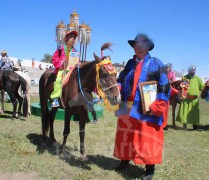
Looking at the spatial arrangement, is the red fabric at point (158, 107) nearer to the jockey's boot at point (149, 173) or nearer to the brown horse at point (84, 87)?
the brown horse at point (84, 87)

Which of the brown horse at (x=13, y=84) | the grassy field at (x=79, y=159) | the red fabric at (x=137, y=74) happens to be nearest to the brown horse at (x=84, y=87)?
the red fabric at (x=137, y=74)

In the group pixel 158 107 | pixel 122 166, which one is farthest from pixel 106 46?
pixel 122 166

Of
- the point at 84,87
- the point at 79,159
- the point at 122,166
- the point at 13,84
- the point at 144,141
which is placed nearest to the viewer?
the point at 144,141

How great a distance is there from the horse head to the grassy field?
1.27m

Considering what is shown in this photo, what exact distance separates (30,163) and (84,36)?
23.7 meters

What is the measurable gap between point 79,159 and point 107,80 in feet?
5.81

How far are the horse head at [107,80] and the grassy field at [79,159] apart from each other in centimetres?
127

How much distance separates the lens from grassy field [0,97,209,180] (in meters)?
4.58

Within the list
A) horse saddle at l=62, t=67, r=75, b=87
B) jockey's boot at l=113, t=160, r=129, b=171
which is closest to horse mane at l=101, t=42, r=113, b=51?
horse saddle at l=62, t=67, r=75, b=87

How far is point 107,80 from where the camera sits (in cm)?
432

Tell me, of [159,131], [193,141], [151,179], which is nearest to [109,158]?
[151,179]

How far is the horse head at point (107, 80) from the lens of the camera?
421cm

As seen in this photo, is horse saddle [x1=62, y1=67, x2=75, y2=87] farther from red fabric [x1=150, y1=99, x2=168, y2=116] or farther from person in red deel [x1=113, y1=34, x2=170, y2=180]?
red fabric [x1=150, y1=99, x2=168, y2=116]

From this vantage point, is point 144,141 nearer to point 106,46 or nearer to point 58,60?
point 106,46
